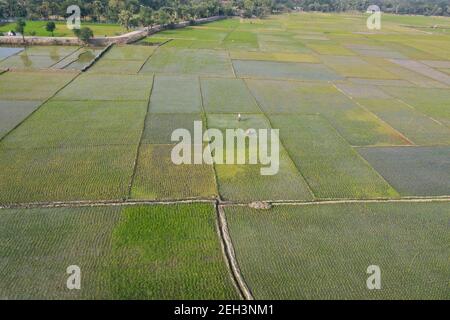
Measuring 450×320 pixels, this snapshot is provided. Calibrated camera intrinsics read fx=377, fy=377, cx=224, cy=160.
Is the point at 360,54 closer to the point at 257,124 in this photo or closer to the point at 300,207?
the point at 257,124

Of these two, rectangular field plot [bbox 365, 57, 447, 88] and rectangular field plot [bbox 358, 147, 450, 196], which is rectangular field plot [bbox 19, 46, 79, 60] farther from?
rectangular field plot [bbox 365, 57, 447, 88]

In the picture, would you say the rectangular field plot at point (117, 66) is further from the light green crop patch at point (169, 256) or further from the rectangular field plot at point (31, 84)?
the light green crop patch at point (169, 256)

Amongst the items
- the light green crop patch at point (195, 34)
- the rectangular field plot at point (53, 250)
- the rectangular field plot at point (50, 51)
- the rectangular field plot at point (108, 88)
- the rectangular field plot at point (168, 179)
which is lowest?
the rectangular field plot at point (53, 250)

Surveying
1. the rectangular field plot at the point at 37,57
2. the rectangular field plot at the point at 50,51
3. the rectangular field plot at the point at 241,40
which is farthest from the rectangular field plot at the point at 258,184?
the rectangular field plot at the point at 241,40

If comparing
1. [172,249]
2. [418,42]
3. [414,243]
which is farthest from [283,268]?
[418,42]

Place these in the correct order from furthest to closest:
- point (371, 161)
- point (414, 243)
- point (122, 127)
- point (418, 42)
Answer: point (418, 42) < point (122, 127) < point (371, 161) < point (414, 243)

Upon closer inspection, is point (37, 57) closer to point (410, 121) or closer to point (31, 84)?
point (31, 84)

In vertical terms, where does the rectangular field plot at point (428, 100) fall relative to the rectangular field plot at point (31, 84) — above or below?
below
